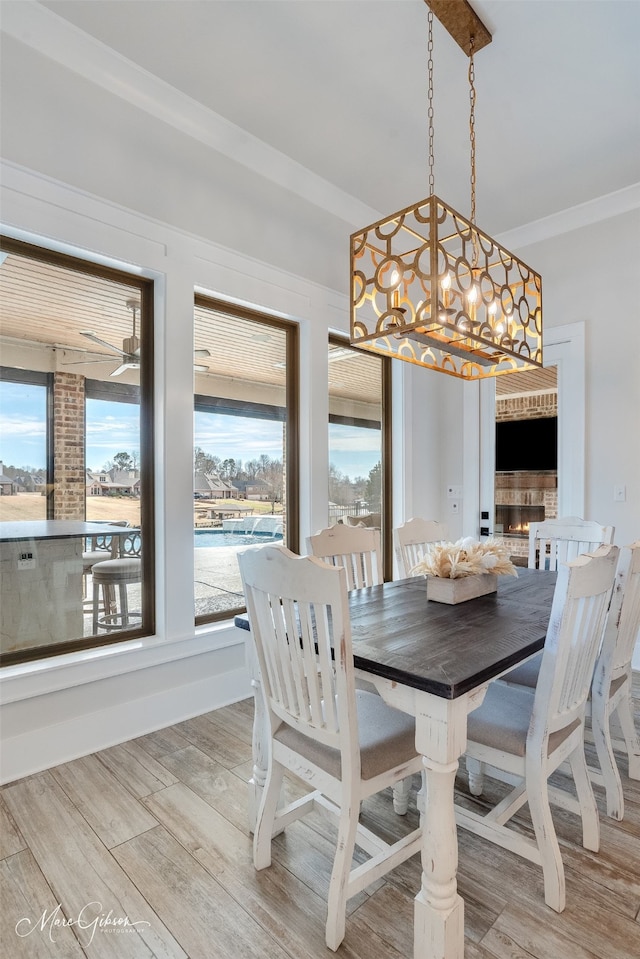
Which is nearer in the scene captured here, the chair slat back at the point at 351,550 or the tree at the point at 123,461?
the chair slat back at the point at 351,550

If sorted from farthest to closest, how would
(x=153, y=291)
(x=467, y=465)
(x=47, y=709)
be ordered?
1. (x=467, y=465)
2. (x=153, y=291)
3. (x=47, y=709)

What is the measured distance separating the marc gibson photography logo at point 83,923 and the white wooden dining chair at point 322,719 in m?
0.40

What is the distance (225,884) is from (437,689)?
3.16 ft

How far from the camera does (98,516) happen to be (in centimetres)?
A: 250

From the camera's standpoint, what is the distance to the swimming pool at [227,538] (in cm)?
290

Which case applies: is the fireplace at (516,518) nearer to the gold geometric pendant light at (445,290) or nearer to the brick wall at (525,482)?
the brick wall at (525,482)

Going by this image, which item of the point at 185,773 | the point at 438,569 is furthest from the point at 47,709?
the point at 438,569

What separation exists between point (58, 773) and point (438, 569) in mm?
1788

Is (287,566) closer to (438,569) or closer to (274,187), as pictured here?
(438,569)

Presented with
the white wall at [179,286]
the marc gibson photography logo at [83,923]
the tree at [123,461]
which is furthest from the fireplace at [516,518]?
the marc gibson photography logo at [83,923]

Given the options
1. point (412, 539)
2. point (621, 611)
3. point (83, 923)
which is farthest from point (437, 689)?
point (412, 539)

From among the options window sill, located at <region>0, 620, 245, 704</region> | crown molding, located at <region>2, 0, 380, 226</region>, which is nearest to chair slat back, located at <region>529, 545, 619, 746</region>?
window sill, located at <region>0, 620, 245, 704</region>

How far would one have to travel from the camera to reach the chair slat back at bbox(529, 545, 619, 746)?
4.48 ft

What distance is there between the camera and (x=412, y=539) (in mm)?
2873
